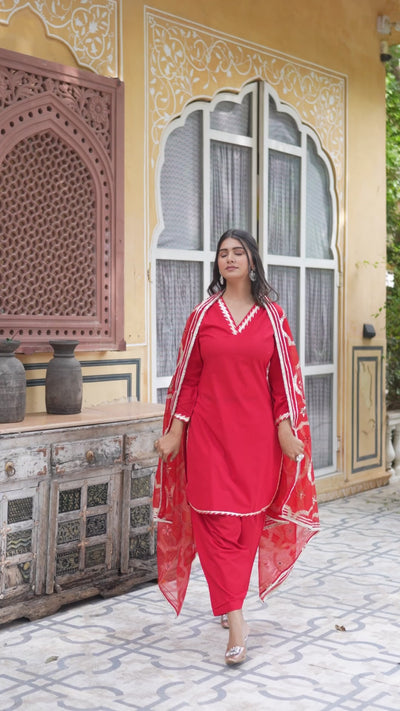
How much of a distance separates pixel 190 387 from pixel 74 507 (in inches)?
29.8

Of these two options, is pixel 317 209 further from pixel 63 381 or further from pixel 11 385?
pixel 11 385

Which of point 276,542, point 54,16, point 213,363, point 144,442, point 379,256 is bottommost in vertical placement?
point 276,542

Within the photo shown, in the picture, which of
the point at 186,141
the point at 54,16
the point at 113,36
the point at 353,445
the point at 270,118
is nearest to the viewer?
the point at 54,16

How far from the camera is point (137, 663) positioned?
3.04m

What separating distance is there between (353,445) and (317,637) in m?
3.13

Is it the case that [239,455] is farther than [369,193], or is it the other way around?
[369,193]

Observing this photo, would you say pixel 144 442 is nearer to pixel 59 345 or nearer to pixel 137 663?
pixel 59 345

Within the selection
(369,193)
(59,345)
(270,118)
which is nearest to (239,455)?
(59,345)

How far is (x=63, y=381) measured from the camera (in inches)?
150

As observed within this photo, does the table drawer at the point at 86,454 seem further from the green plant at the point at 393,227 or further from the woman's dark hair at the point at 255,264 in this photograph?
the green plant at the point at 393,227

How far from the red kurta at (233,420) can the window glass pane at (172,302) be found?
152 centimetres

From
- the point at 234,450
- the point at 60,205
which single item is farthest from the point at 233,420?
the point at 60,205

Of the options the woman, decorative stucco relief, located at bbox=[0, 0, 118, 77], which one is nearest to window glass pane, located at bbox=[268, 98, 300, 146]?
decorative stucco relief, located at bbox=[0, 0, 118, 77]

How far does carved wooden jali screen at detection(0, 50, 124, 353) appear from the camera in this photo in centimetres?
388
